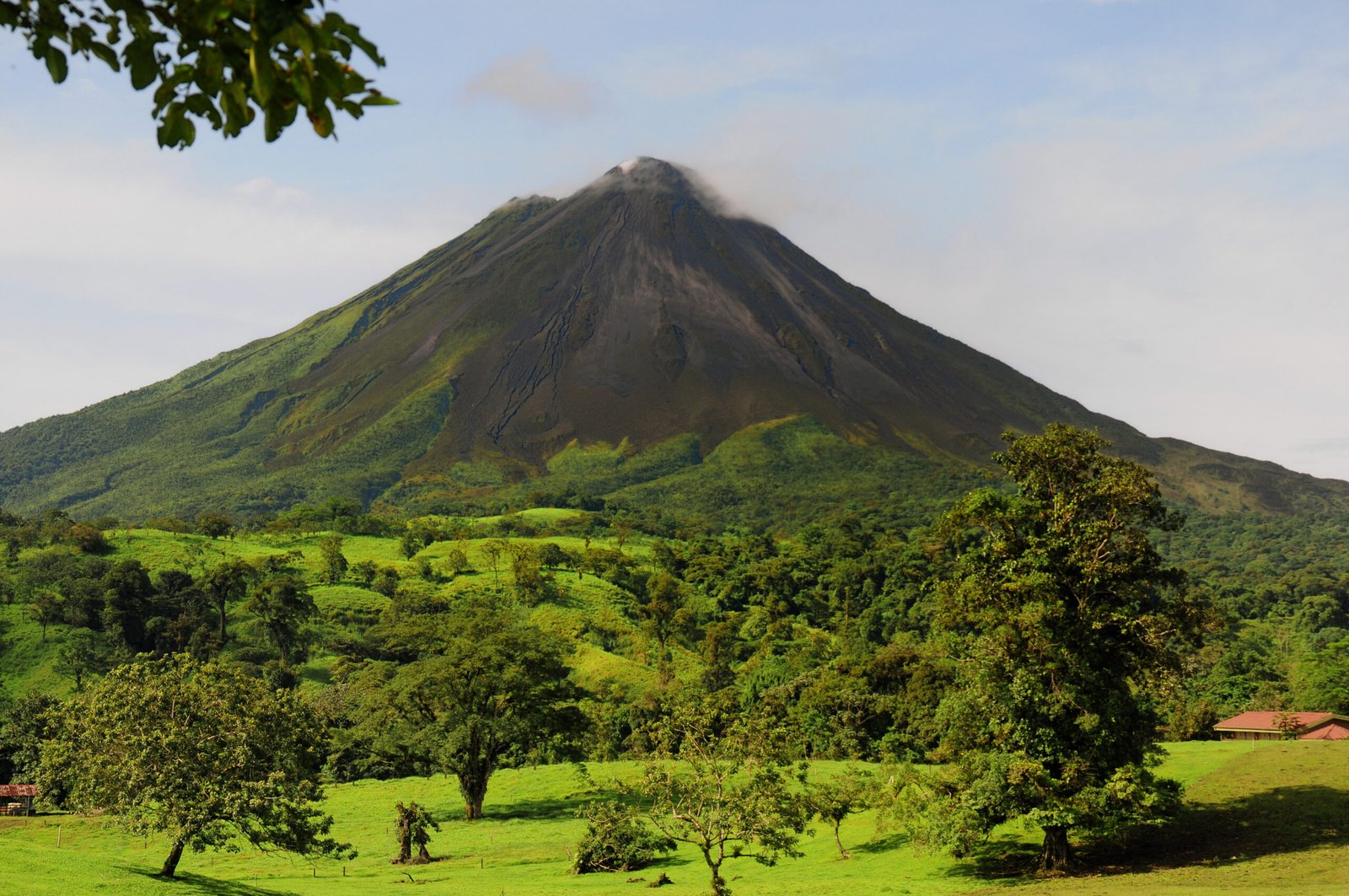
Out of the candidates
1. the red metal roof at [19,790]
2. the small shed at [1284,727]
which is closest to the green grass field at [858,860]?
the red metal roof at [19,790]

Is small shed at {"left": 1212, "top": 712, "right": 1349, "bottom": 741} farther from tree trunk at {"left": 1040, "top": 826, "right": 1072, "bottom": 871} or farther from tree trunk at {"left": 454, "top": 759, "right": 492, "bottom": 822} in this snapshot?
tree trunk at {"left": 454, "top": 759, "right": 492, "bottom": 822}

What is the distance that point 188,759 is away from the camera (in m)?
25.1

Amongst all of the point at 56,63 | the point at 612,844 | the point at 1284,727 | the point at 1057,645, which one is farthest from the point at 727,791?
the point at 1284,727

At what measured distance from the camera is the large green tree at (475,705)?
45531 millimetres

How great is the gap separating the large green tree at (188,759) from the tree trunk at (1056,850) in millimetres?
18286

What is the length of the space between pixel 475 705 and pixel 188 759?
22905mm

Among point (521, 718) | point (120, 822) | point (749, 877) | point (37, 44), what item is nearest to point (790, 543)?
point (521, 718)

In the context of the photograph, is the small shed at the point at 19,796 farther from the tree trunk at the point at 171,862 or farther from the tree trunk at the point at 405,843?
the tree trunk at the point at 171,862

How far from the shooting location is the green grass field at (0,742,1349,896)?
80.2ft

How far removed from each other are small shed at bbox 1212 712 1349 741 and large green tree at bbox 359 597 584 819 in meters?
30.2

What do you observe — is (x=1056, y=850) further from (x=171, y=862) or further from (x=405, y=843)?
(x=171, y=862)

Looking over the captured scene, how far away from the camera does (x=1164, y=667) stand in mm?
26953

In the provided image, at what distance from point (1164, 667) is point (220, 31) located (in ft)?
91.2

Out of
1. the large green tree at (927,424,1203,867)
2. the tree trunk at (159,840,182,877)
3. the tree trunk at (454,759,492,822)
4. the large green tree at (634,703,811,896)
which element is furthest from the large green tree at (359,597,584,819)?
the large green tree at (927,424,1203,867)
